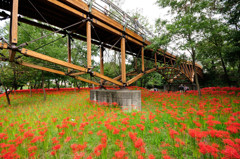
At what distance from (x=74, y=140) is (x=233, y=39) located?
45.4 ft

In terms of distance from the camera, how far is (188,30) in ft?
25.2

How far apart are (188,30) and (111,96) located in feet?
25.8

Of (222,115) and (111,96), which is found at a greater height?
(111,96)

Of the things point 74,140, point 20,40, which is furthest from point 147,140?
point 20,40

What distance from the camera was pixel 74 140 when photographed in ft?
9.65

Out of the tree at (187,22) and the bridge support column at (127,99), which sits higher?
the tree at (187,22)

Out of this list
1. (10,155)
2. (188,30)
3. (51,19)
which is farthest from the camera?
(188,30)

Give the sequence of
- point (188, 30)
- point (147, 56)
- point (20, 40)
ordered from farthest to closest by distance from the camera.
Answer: point (147, 56) → point (20, 40) → point (188, 30)

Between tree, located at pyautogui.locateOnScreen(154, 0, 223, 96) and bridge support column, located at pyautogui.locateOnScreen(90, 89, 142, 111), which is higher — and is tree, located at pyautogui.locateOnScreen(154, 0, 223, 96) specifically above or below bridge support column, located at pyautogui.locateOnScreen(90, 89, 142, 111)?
above

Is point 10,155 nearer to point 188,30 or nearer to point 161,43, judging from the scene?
point 161,43

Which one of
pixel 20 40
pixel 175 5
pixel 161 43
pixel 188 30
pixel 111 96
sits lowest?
pixel 111 96

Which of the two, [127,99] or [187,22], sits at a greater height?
[187,22]

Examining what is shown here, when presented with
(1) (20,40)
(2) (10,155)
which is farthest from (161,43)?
(1) (20,40)

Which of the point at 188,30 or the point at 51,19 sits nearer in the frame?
the point at 51,19
